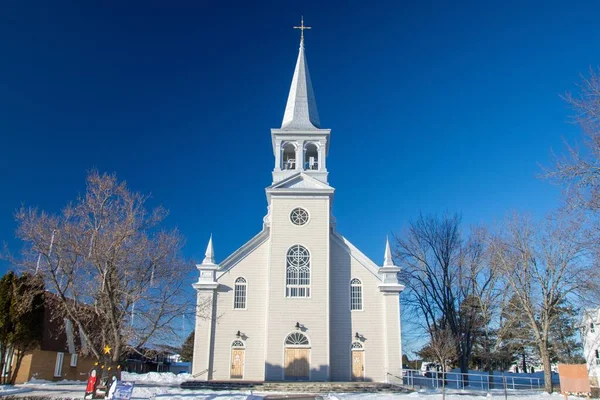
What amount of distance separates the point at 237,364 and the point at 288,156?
15.4 m

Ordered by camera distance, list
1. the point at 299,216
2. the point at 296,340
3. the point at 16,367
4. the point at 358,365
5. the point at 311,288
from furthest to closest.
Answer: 1. the point at 299,216
2. the point at 311,288
3. the point at 358,365
4. the point at 296,340
5. the point at 16,367

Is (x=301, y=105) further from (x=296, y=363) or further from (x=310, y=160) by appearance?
(x=296, y=363)

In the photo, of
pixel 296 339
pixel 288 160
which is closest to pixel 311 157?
pixel 288 160

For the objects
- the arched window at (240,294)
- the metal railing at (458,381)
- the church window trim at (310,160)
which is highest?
the church window trim at (310,160)

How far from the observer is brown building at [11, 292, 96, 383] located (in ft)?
97.6

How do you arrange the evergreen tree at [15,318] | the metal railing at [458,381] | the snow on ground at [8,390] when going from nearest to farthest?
the snow on ground at [8,390] < the evergreen tree at [15,318] < the metal railing at [458,381]

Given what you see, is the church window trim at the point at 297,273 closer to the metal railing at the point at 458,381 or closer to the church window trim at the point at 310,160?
the church window trim at the point at 310,160

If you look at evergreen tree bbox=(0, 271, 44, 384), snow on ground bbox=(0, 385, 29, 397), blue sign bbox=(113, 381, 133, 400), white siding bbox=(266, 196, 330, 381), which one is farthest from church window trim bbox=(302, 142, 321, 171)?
snow on ground bbox=(0, 385, 29, 397)

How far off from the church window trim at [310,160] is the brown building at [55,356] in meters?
18.4

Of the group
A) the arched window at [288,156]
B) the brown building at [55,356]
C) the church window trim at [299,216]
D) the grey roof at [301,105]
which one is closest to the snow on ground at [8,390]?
the brown building at [55,356]

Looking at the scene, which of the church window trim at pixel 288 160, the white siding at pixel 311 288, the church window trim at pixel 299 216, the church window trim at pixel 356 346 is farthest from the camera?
the church window trim at pixel 288 160

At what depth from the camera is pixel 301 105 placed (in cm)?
3794

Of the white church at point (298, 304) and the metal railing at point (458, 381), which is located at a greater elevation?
the white church at point (298, 304)

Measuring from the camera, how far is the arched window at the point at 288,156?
36531 mm
